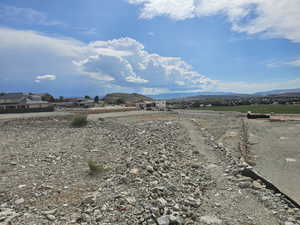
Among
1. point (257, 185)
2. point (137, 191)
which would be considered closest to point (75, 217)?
point (137, 191)

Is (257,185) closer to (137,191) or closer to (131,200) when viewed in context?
(137,191)

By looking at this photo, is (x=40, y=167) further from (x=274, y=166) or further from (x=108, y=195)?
(x=274, y=166)

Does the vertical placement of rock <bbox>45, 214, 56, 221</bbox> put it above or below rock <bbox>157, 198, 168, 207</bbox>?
below

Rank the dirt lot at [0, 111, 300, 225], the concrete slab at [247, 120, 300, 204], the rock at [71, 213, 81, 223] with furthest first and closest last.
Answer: the concrete slab at [247, 120, 300, 204], the dirt lot at [0, 111, 300, 225], the rock at [71, 213, 81, 223]

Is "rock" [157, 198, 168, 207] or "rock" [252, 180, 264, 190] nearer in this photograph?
"rock" [157, 198, 168, 207]

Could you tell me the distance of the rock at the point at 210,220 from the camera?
4.41m

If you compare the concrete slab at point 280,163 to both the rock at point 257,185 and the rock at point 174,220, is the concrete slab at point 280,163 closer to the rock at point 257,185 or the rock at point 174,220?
the rock at point 257,185

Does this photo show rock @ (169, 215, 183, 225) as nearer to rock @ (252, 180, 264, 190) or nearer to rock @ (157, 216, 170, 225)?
rock @ (157, 216, 170, 225)

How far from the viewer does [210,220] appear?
450 cm

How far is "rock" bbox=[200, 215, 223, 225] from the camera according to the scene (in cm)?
441

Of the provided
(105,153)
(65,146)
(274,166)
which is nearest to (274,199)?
(274,166)

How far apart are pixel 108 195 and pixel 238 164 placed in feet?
16.4

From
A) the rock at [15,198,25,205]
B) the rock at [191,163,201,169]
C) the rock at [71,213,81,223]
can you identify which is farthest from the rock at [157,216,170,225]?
the rock at [191,163,201,169]

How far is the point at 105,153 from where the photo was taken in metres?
10.3
